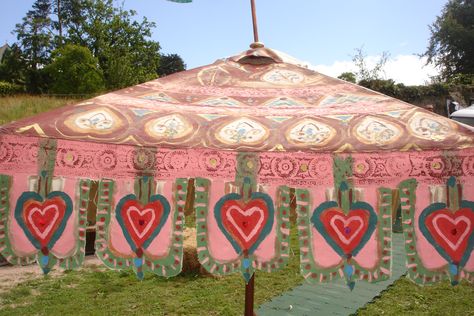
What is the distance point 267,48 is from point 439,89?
1489 centimetres

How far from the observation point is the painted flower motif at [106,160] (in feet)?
4.87

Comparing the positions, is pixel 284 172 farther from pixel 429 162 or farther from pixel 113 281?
pixel 113 281

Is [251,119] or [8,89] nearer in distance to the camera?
[251,119]

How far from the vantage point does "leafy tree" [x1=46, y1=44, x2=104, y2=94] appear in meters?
21.1

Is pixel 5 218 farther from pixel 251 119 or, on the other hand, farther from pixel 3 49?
pixel 3 49

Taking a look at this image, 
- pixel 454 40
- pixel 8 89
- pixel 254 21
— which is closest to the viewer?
pixel 254 21

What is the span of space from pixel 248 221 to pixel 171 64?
44928 millimetres

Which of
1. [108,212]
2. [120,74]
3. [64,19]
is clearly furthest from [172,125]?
[64,19]

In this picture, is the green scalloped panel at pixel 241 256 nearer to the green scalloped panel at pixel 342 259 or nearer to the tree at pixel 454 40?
the green scalloped panel at pixel 342 259

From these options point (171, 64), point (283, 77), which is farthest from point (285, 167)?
point (171, 64)

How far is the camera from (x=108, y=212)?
1493 mm

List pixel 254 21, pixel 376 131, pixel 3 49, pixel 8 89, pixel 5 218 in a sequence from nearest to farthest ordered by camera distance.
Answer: pixel 5 218, pixel 376 131, pixel 254 21, pixel 8 89, pixel 3 49

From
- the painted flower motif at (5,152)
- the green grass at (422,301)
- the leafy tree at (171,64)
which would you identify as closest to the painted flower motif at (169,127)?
the painted flower motif at (5,152)

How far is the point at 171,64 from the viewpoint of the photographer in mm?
44469
